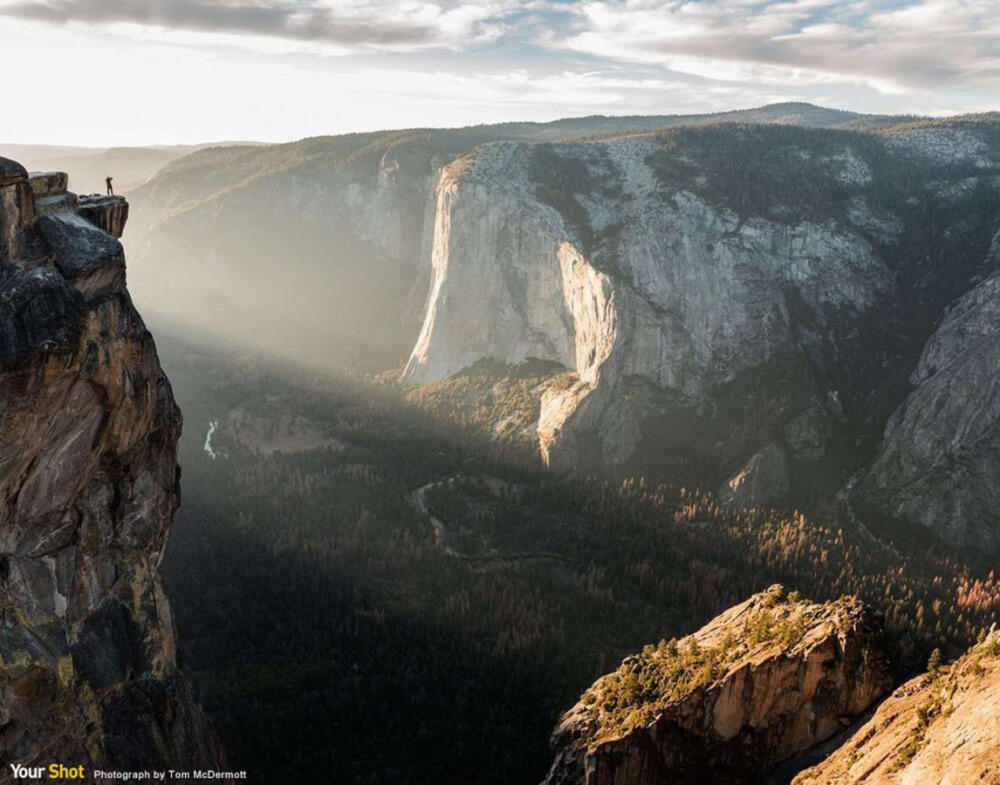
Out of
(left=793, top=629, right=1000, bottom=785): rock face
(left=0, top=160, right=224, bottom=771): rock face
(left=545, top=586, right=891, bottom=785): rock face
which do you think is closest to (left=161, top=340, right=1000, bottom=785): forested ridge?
(left=545, top=586, right=891, bottom=785): rock face

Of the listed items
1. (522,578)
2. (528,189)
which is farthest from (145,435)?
(528,189)

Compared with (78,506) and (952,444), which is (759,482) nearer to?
(952,444)

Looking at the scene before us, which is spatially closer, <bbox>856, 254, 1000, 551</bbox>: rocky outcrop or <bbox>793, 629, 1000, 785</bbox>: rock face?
<bbox>793, 629, 1000, 785</bbox>: rock face

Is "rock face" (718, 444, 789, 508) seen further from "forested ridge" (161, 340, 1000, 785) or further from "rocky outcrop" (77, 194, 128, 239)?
"rocky outcrop" (77, 194, 128, 239)

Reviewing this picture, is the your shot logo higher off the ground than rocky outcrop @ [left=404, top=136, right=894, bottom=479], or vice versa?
rocky outcrop @ [left=404, top=136, right=894, bottom=479]

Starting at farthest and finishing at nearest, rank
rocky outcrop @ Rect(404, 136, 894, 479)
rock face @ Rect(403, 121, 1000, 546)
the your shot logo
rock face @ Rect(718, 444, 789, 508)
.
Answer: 1. rocky outcrop @ Rect(404, 136, 894, 479)
2. rock face @ Rect(403, 121, 1000, 546)
3. rock face @ Rect(718, 444, 789, 508)
4. the your shot logo

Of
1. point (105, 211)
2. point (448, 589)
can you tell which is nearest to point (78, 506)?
point (105, 211)

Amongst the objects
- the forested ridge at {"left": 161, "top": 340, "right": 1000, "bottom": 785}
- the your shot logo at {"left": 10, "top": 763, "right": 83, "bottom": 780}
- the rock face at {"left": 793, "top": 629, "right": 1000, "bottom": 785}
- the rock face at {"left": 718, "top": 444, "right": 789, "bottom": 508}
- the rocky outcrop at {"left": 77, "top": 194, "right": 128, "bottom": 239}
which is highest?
the rocky outcrop at {"left": 77, "top": 194, "right": 128, "bottom": 239}
